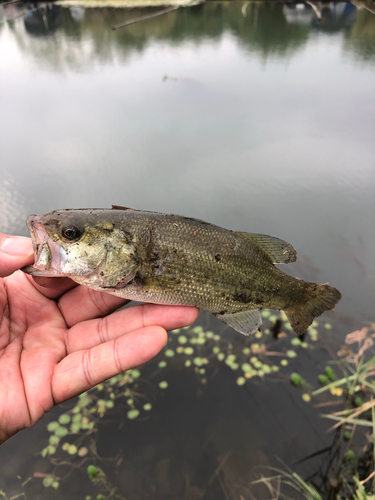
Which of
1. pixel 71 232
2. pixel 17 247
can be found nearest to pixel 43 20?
pixel 17 247

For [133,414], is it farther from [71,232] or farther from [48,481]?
[71,232]

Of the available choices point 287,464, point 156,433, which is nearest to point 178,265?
point 156,433

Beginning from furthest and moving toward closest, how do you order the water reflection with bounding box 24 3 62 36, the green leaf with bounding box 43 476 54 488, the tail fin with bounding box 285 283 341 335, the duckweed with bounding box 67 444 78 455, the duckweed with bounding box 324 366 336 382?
1. the water reflection with bounding box 24 3 62 36
2. the duckweed with bounding box 324 366 336 382
3. the duckweed with bounding box 67 444 78 455
4. the green leaf with bounding box 43 476 54 488
5. the tail fin with bounding box 285 283 341 335

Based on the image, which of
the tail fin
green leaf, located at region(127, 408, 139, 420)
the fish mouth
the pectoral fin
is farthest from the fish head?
green leaf, located at region(127, 408, 139, 420)

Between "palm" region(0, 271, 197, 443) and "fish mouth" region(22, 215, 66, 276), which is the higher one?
"fish mouth" region(22, 215, 66, 276)

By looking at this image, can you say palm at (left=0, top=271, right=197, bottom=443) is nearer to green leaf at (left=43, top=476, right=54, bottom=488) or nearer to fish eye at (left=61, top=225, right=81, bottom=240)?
fish eye at (left=61, top=225, right=81, bottom=240)

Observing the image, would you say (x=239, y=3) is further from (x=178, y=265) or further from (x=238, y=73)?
(x=178, y=265)

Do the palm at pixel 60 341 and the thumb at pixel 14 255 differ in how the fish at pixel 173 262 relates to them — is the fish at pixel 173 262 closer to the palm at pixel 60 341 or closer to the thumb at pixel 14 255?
the thumb at pixel 14 255

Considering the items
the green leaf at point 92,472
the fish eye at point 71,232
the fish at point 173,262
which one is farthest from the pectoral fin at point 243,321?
the green leaf at point 92,472
